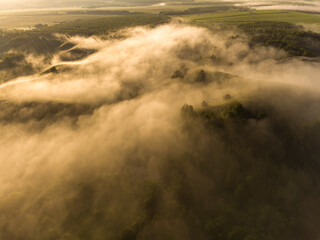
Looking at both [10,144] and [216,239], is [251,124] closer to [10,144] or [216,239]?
[216,239]

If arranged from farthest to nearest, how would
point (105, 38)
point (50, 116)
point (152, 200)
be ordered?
1. point (105, 38)
2. point (50, 116)
3. point (152, 200)

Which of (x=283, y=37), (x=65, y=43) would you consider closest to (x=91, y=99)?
(x=65, y=43)

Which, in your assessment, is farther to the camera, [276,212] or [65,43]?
[65,43]

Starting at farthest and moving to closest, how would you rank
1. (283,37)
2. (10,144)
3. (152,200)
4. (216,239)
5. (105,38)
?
1. (105,38)
2. (283,37)
3. (10,144)
4. (152,200)
5. (216,239)

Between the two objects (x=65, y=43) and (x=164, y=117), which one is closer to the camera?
(x=164, y=117)

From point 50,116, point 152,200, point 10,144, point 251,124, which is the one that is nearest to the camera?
point 152,200

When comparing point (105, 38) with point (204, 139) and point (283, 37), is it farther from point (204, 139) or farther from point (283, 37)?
point (204, 139)

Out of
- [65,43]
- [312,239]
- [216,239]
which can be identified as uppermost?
[65,43]

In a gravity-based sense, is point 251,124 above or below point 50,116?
above

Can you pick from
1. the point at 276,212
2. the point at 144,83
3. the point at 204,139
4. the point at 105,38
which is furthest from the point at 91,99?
the point at 105,38
